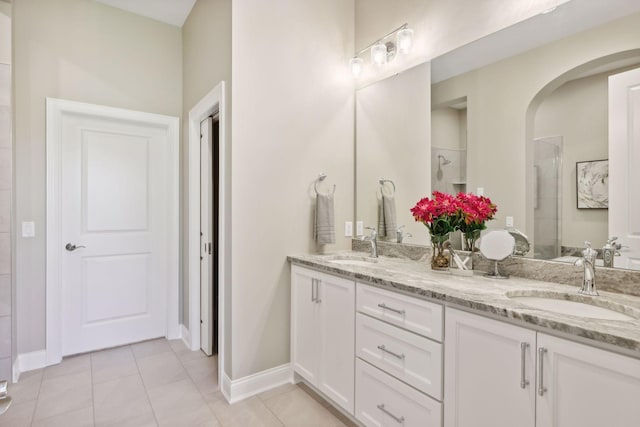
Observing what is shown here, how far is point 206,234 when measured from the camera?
296 cm

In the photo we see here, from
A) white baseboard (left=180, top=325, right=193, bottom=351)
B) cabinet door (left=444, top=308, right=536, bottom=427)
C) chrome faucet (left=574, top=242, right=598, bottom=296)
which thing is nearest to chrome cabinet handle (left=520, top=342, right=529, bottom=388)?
cabinet door (left=444, top=308, right=536, bottom=427)

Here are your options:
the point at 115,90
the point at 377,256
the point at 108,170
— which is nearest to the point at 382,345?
the point at 377,256

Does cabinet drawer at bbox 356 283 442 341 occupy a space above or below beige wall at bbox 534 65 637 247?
below

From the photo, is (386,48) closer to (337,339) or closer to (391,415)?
(337,339)

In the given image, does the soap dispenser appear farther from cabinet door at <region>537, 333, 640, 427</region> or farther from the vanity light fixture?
the vanity light fixture

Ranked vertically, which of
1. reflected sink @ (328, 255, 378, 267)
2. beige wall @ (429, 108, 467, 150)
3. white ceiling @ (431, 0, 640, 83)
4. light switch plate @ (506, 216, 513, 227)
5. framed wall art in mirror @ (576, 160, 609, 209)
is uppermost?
white ceiling @ (431, 0, 640, 83)

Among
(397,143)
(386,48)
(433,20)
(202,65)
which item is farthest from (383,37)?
(202,65)

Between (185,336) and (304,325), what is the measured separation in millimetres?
1541

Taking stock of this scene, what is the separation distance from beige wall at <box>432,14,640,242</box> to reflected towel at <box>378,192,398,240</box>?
0.61m

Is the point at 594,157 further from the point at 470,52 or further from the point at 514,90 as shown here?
the point at 470,52

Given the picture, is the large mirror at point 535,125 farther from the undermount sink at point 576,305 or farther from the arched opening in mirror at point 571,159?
the undermount sink at point 576,305

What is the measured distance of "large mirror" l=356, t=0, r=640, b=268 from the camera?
1485 mm

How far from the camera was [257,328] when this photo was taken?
7.59 ft

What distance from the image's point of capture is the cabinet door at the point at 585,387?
3.05 feet
